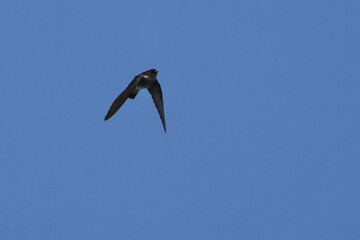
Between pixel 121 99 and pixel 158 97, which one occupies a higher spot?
pixel 158 97

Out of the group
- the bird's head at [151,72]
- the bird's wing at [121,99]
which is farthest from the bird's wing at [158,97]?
the bird's wing at [121,99]

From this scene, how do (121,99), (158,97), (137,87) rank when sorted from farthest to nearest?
(158,97) → (137,87) → (121,99)

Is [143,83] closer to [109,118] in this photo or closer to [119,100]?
[119,100]

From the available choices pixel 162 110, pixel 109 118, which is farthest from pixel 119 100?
pixel 162 110

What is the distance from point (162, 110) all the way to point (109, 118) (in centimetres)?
431

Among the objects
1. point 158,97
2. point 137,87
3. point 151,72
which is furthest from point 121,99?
point 158,97

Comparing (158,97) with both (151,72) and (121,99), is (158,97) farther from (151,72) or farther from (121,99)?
(121,99)

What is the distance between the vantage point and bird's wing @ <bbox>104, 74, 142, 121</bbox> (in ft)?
51.9

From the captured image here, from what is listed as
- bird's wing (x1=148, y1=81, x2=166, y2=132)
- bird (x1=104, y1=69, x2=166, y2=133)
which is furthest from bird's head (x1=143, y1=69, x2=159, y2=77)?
bird's wing (x1=148, y1=81, x2=166, y2=132)

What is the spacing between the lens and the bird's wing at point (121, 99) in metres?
15.8

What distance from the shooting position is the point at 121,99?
16.6 m

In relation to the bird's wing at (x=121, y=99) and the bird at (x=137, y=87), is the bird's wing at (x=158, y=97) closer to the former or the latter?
the bird at (x=137, y=87)

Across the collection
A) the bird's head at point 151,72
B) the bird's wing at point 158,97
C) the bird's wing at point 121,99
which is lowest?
the bird's wing at point 121,99

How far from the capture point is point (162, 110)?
1955 cm
